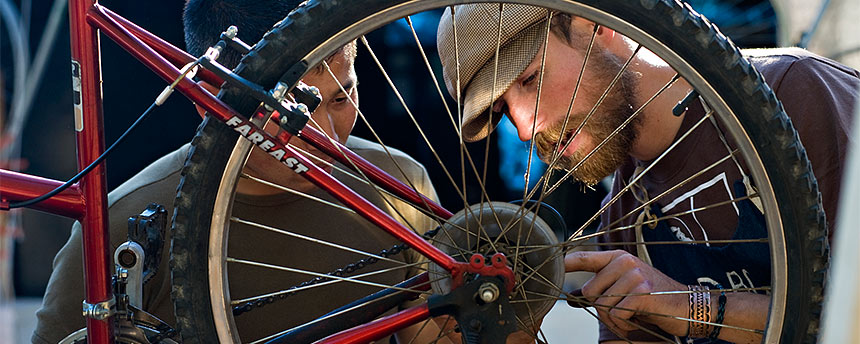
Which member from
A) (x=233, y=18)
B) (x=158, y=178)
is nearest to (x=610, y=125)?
(x=233, y=18)

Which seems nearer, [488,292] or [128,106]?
[488,292]

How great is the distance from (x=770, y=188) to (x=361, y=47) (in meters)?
2.07

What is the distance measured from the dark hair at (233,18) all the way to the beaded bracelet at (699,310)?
2.48 ft

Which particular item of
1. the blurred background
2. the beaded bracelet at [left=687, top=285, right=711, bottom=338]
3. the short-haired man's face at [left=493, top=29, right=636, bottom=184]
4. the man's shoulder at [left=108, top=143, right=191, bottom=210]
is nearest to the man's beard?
the short-haired man's face at [left=493, top=29, right=636, bottom=184]

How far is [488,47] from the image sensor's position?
1.05 m

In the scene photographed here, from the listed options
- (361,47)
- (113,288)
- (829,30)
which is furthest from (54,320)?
(829,30)

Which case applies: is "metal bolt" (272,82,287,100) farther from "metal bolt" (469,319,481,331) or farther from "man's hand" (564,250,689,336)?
"man's hand" (564,250,689,336)

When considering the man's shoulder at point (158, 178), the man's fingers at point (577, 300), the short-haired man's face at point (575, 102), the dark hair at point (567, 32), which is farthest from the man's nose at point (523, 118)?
the man's shoulder at point (158, 178)

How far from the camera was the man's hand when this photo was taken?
1.01m

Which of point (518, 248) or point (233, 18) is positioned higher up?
point (233, 18)

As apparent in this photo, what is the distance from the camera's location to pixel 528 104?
1117mm

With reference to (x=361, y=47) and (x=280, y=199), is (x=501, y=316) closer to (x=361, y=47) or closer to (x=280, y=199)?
(x=280, y=199)

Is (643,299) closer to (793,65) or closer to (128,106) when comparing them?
(793,65)

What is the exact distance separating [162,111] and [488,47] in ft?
6.30
